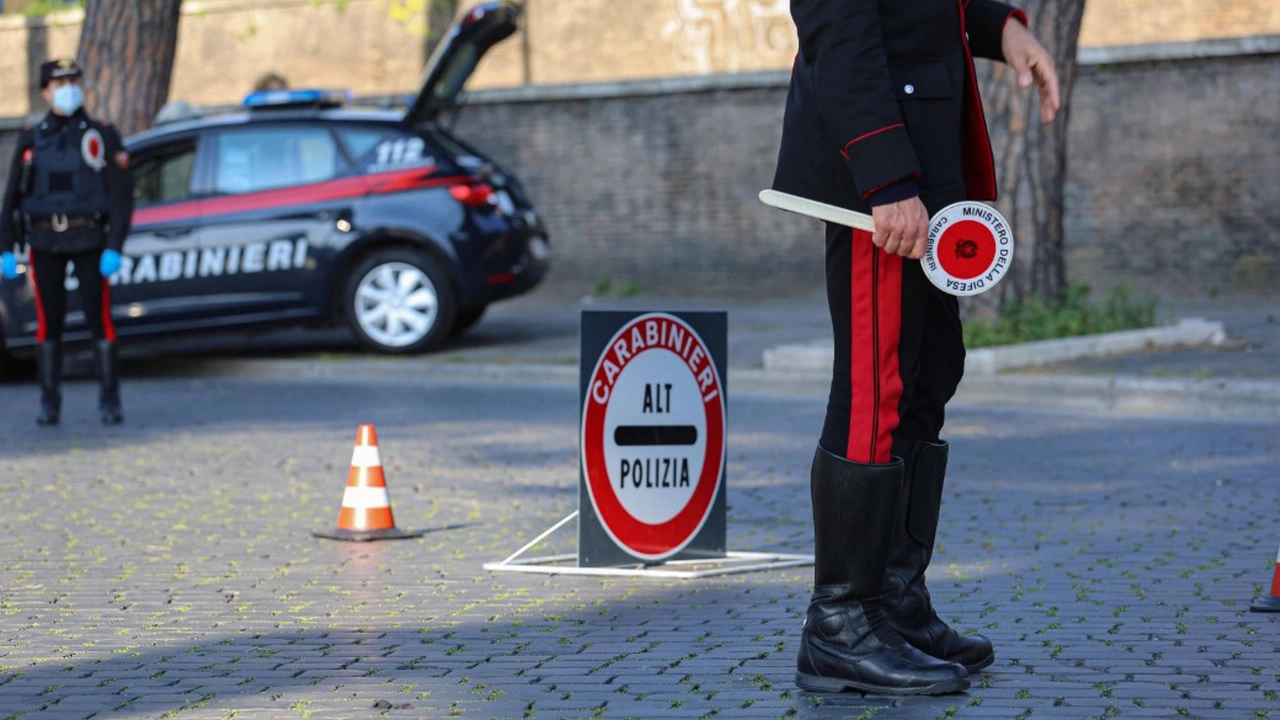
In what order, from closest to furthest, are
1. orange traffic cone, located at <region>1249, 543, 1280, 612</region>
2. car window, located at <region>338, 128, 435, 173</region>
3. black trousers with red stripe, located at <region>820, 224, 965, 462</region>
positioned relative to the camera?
black trousers with red stripe, located at <region>820, 224, 965, 462</region>, orange traffic cone, located at <region>1249, 543, 1280, 612</region>, car window, located at <region>338, 128, 435, 173</region>

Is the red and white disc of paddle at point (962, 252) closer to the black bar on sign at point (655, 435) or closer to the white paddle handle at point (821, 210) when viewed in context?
the white paddle handle at point (821, 210)

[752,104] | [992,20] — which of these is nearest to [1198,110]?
[752,104]

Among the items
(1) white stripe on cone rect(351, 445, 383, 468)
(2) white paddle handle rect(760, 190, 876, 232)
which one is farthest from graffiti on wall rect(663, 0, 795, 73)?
(2) white paddle handle rect(760, 190, 876, 232)

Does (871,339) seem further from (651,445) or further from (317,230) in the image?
(317,230)

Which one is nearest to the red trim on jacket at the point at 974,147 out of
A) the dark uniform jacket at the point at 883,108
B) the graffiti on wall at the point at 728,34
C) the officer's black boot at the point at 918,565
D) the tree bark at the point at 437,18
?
the dark uniform jacket at the point at 883,108

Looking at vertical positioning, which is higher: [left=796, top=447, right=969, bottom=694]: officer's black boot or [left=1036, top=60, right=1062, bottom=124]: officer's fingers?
[left=1036, top=60, right=1062, bottom=124]: officer's fingers

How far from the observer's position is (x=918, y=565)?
4.51m

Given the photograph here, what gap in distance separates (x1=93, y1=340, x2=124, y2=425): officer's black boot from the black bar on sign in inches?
220

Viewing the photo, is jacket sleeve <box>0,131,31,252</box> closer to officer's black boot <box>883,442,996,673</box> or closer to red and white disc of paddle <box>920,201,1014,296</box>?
officer's black boot <box>883,442,996,673</box>

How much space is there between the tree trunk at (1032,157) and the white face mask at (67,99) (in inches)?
226

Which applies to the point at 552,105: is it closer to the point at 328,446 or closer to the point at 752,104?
the point at 752,104

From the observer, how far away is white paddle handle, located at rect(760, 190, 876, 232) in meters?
4.22

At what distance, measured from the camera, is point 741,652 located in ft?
16.0

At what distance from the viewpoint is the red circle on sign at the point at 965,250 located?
422cm
